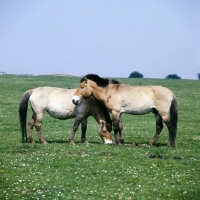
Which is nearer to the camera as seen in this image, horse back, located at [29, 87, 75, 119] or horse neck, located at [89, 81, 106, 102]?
horse neck, located at [89, 81, 106, 102]

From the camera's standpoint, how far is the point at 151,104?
63.4 ft

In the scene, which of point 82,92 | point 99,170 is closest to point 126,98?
point 82,92

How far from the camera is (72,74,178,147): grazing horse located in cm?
1908

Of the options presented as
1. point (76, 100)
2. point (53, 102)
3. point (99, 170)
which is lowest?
point (99, 170)

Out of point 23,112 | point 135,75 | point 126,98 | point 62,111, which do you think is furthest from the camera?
point 135,75

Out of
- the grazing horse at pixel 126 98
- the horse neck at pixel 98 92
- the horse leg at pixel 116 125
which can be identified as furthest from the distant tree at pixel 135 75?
the horse leg at pixel 116 125

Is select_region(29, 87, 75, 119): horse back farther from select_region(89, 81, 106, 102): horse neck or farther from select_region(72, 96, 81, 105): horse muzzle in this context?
select_region(89, 81, 106, 102): horse neck

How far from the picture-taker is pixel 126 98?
19.5 m

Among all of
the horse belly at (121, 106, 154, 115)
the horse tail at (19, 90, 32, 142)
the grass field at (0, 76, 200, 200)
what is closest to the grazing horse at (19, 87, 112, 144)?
the horse tail at (19, 90, 32, 142)

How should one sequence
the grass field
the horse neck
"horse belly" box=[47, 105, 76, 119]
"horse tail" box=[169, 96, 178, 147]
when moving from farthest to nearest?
"horse belly" box=[47, 105, 76, 119]
the horse neck
"horse tail" box=[169, 96, 178, 147]
the grass field

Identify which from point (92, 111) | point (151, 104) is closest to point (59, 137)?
point (92, 111)

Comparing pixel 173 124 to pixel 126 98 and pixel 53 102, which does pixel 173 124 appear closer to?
pixel 126 98

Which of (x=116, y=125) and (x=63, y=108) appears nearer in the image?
(x=116, y=125)

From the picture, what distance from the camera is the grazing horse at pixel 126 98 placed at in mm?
19078
